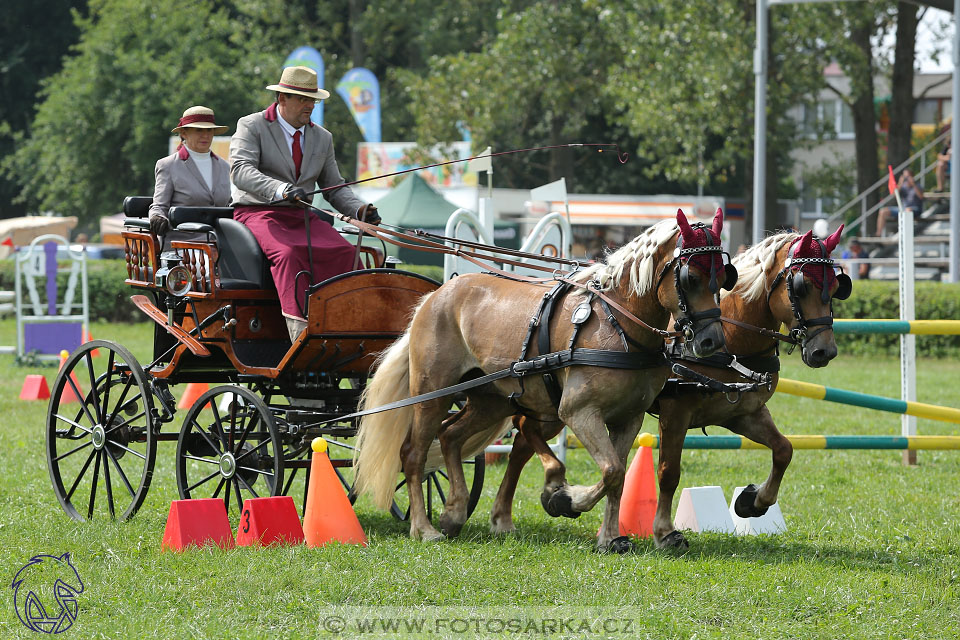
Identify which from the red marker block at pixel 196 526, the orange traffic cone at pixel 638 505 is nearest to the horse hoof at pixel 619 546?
the orange traffic cone at pixel 638 505

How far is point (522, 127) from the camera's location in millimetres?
32719

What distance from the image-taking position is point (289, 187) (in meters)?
7.00

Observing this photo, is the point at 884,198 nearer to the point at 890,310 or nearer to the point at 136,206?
the point at 890,310

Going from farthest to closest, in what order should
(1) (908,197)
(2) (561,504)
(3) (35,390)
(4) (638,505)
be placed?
(1) (908,197)
(3) (35,390)
(4) (638,505)
(2) (561,504)

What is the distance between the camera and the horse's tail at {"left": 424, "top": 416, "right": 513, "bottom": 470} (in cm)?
709

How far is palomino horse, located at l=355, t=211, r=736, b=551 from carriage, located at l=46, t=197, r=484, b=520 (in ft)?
1.10

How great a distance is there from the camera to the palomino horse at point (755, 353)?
6148 mm

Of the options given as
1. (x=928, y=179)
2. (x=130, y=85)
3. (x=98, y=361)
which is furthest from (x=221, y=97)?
(x=928, y=179)

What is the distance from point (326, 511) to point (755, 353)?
2475mm

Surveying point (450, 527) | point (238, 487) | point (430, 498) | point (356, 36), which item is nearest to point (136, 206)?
point (238, 487)

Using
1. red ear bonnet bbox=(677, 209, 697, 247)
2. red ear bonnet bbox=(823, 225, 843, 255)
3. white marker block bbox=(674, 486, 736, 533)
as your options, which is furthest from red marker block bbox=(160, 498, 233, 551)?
red ear bonnet bbox=(823, 225, 843, 255)

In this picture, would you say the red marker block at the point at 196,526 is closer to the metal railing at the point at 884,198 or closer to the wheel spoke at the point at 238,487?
the wheel spoke at the point at 238,487

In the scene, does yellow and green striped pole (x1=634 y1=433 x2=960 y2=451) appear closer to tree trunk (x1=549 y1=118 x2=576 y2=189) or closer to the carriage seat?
the carriage seat

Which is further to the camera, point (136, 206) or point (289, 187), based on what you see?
point (136, 206)
